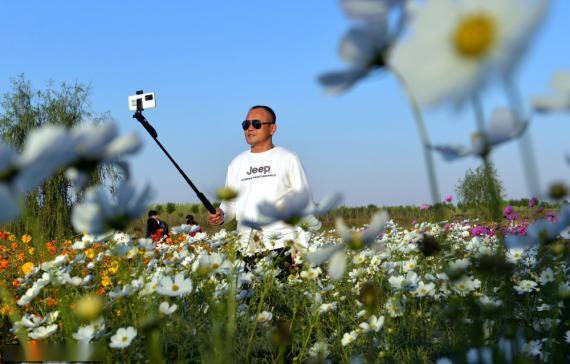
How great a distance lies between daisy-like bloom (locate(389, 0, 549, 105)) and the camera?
57cm

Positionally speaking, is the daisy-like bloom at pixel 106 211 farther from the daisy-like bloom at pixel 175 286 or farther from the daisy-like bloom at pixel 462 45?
the daisy-like bloom at pixel 175 286

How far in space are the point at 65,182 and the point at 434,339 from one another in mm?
12566

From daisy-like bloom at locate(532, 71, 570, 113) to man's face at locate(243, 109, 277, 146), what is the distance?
9.65 feet

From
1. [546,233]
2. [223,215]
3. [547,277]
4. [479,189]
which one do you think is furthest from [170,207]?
[546,233]

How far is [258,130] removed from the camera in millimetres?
3781

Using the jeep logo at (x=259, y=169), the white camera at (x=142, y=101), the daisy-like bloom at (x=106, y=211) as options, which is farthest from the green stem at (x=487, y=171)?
the white camera at (x=142, y=101)

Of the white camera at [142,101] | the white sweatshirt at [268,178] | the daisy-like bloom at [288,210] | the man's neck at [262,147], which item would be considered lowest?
the daisy-like bloom at [288,210]

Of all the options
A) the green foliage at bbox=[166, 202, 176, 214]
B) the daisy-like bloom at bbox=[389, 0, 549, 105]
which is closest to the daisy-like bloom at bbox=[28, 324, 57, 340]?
the daisy-like bloom at bbox=[389, 0, 549, 105]

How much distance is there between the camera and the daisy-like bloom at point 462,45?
57 centimetres

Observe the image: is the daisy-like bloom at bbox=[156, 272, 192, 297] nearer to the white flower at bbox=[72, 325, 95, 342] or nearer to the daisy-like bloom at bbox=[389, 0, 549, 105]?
the white flower at bbox=[72, 325, 95, 342]

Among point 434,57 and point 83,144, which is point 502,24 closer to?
point 434,57

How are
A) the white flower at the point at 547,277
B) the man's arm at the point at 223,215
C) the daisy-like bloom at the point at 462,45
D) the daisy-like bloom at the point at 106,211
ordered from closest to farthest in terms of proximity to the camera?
1. the daisy-like bloom at the point at 462,45
2. the daisy-like bloom at the point at 106,211
3. the white flower at the point at 547,277
4. the man's arm at the point at 223,215

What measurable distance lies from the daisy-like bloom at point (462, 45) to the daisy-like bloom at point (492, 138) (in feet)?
0.57

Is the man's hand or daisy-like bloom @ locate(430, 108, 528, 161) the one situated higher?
the man's hand
